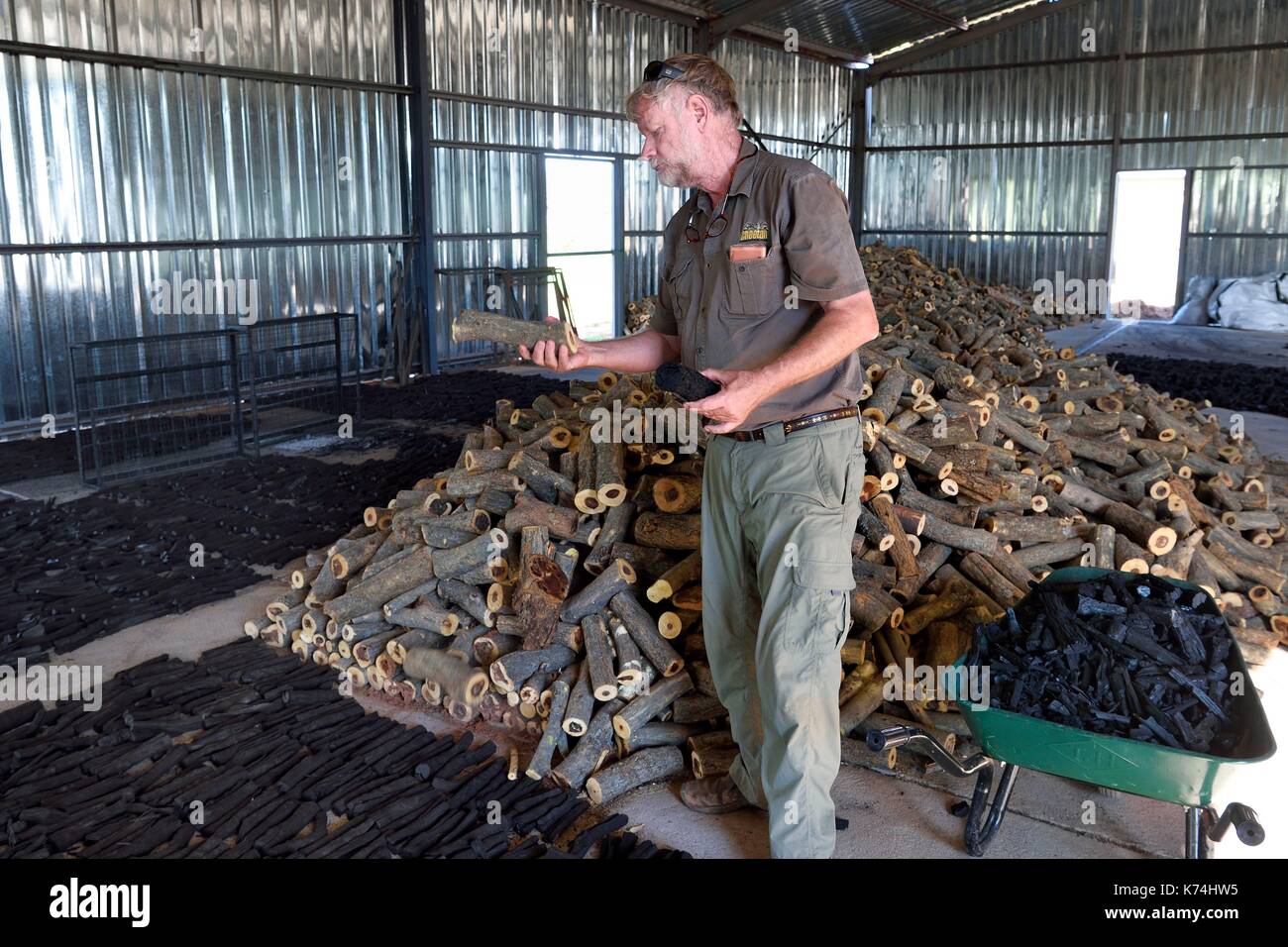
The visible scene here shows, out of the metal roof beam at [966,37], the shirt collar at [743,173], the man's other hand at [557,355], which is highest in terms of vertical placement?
the metal roof beam at [966,37]

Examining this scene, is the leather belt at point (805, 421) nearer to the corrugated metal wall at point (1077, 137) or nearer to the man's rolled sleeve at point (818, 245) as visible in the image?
the man's rolled sleeve at point (818, 245)

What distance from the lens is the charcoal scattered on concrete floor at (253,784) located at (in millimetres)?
3885

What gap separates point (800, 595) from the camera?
330 centimetres

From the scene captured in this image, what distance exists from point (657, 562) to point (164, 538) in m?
4.34

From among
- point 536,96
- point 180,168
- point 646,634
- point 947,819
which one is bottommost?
point 947,819

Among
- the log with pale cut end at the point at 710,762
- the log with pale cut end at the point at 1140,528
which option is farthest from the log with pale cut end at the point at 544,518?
the log with pale cut end at the point at 1140,528

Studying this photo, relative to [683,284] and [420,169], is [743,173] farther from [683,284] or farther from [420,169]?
[420,169]

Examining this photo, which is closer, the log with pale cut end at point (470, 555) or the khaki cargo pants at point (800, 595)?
the khaki cargo pants at point (800, 595)

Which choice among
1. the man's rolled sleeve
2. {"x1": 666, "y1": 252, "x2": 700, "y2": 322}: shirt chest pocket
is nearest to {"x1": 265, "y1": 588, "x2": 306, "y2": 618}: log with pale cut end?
{"x1": 666, "y1": 252, "x2": 700, "y2": 322}: shirt chest pocket

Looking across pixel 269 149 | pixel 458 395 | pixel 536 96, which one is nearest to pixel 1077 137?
pixel 536 96

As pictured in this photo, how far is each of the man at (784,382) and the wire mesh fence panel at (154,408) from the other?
21.4 ft

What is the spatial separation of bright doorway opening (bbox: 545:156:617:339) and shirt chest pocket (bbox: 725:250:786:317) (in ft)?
45.9

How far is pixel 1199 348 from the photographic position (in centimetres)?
1788

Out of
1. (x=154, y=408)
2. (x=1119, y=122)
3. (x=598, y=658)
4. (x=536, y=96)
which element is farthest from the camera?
(x=1119, y=122)
